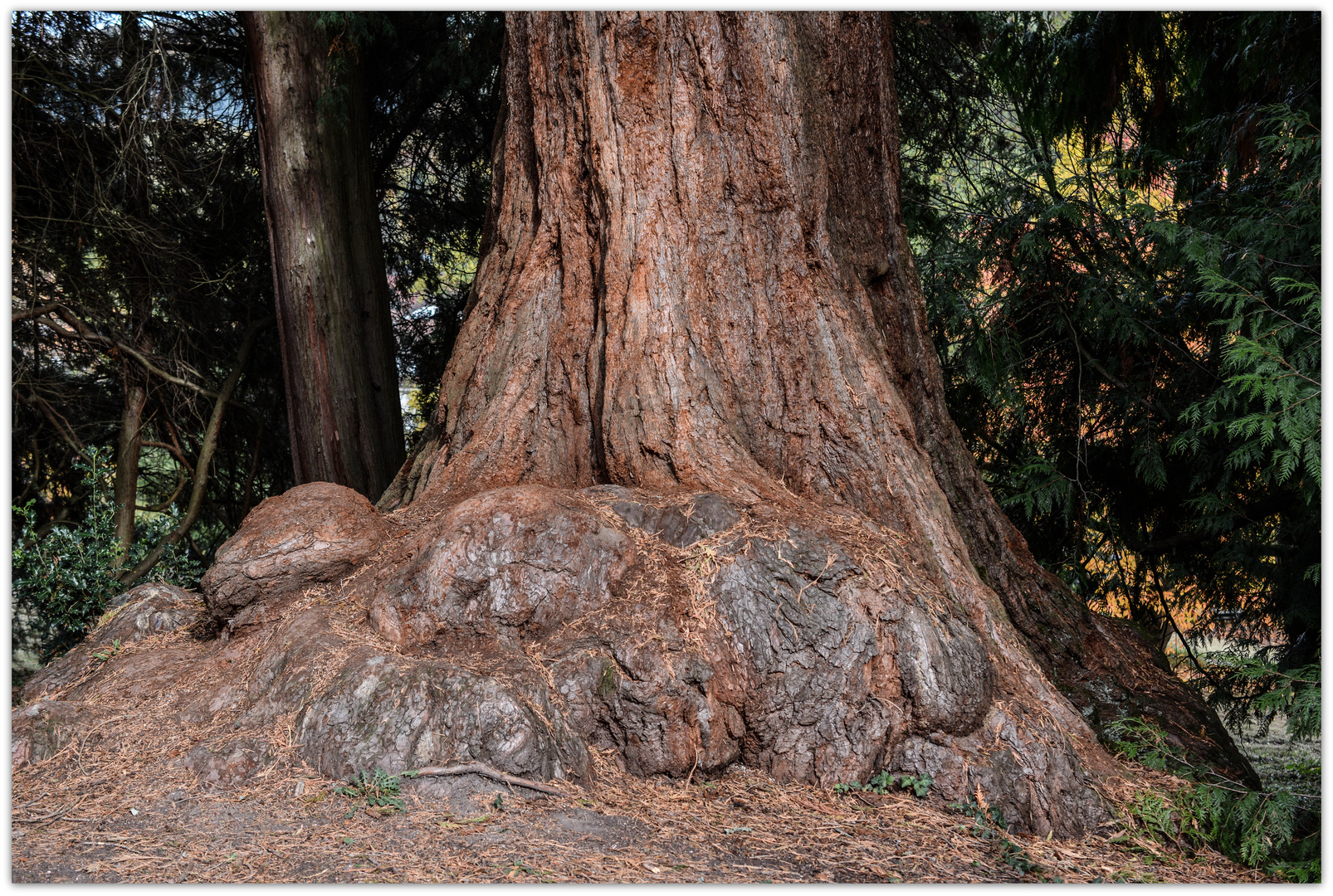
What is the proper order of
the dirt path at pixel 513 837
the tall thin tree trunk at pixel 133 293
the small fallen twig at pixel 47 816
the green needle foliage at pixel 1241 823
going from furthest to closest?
the tall thin tree trunk at pixel 133 293, the green needle foliage at pixel 1241 823, the small fallen twig at pixel 47 816, the dirt path at pixel 513 837

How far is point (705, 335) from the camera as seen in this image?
15.6 feet

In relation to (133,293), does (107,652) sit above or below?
below

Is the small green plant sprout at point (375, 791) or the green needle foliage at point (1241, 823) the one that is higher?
the small green plant sprout at point (375, 791)

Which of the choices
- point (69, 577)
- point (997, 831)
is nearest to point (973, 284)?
point (997, 831)

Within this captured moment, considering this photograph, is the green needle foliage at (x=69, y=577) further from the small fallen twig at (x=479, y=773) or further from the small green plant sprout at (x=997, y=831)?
the small green plant sprout at (x=997, y=831)

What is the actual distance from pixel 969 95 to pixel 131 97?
7.04 m

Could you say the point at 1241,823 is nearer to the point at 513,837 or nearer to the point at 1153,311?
the point at 513,837

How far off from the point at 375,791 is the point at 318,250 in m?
4.62

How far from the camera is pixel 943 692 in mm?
3752

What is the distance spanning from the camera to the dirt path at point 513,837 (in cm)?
285

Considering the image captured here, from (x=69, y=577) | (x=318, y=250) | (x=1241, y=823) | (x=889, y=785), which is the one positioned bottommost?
(x=1241, y=823)

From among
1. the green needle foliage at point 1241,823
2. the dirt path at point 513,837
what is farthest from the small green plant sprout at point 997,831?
the green needle foliage at point 1241,823

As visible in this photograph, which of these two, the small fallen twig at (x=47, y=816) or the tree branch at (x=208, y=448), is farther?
the tree branch at (x=208, y=448)

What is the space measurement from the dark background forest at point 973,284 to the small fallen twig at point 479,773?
3.39 m
